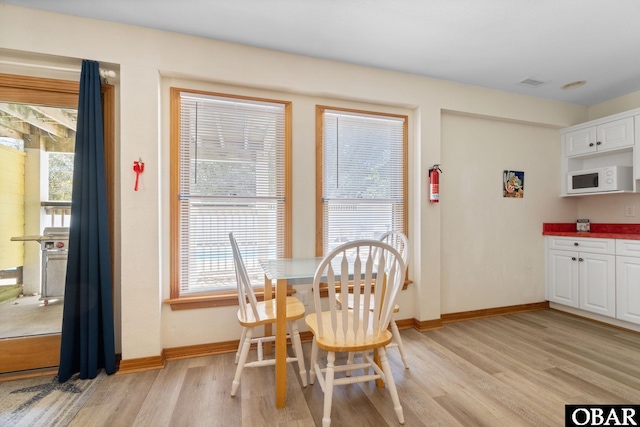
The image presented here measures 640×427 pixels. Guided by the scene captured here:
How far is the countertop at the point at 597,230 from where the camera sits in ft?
9.94

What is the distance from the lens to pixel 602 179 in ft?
10.2

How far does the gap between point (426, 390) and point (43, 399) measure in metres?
2.46

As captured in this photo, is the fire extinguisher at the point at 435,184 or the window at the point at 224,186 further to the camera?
the fire extinguisher at the point at 435,184

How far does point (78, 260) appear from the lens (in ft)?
6.58

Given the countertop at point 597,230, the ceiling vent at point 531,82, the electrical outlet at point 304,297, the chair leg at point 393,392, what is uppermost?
the ceiling vent at point 531,82

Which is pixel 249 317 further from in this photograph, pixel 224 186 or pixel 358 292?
pixel 224 186

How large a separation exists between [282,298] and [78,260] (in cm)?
155

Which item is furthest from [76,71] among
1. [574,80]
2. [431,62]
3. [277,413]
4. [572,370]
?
[574,80]

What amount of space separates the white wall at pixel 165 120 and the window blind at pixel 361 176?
154 mm

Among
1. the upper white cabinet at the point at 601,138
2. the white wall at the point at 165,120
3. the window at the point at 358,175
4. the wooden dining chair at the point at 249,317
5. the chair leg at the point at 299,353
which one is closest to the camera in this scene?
the wooden dining chair at the point at 249,317

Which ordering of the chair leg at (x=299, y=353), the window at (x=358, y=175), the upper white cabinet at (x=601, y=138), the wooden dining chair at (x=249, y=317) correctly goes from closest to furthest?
the wooden dining chair at (x=249, y=317) < the chair leg at (x=299, y=353) < the window at (x=358, y=175) < the upper white cabinet at (x=601, y=138)

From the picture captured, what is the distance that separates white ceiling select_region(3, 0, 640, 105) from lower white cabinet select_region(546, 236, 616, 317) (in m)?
1.81

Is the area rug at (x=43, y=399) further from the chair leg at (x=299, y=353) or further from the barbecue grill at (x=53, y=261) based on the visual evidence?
the chair leg at (x=299, y=353)

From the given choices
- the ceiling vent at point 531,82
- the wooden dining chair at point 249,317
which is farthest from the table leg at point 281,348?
the ceiling vent at point 531,82
